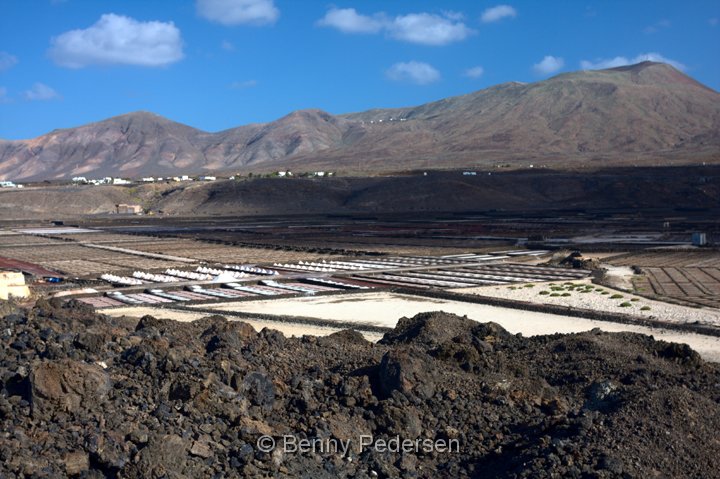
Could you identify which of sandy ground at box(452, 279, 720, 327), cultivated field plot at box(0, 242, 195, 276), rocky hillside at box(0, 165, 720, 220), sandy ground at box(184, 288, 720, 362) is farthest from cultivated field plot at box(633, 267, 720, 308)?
rocky hillside at box(0, 165, 720, 220)

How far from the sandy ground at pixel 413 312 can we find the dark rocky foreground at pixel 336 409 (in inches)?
323

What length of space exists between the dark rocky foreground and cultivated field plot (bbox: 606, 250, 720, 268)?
85.9ft

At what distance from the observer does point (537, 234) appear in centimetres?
5903

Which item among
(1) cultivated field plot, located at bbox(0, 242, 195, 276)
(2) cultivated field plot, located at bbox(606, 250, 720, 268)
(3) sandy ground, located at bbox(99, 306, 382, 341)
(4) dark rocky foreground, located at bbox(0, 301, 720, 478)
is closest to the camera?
(4) dark rocky foreground, located at bbox(0, 301, 720, 478)

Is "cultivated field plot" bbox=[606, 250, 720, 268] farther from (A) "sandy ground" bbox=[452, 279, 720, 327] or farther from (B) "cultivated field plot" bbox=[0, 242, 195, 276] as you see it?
(B) "cultivated field plot" bbox=[0, 242, 195, 276]

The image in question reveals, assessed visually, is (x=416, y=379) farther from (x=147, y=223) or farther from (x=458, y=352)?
(x=147, y=223)

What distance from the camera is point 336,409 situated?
1116cm

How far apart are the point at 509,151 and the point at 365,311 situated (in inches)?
6274

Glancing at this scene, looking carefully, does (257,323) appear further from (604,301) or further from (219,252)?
(219,252)

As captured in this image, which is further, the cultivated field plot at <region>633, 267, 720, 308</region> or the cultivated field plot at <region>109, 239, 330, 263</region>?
the cultivated field plot at <region>109, 239, 330, 263</region>

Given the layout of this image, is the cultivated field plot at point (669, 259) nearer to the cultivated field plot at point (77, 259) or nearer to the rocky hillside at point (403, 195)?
the cultivated field plot at point (77, 259)

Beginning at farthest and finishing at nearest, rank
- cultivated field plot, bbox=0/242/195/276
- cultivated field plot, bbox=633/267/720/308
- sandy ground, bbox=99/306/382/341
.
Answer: cultivated field plot, bbox=0/242/195/276 → cultivated field plot, bbox=633/267/720/308 → sandy ground, bbox=99/306/382/341

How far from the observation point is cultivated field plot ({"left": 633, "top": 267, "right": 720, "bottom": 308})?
28.3m

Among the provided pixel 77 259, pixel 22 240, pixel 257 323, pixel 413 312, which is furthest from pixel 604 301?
pixel 22 240
